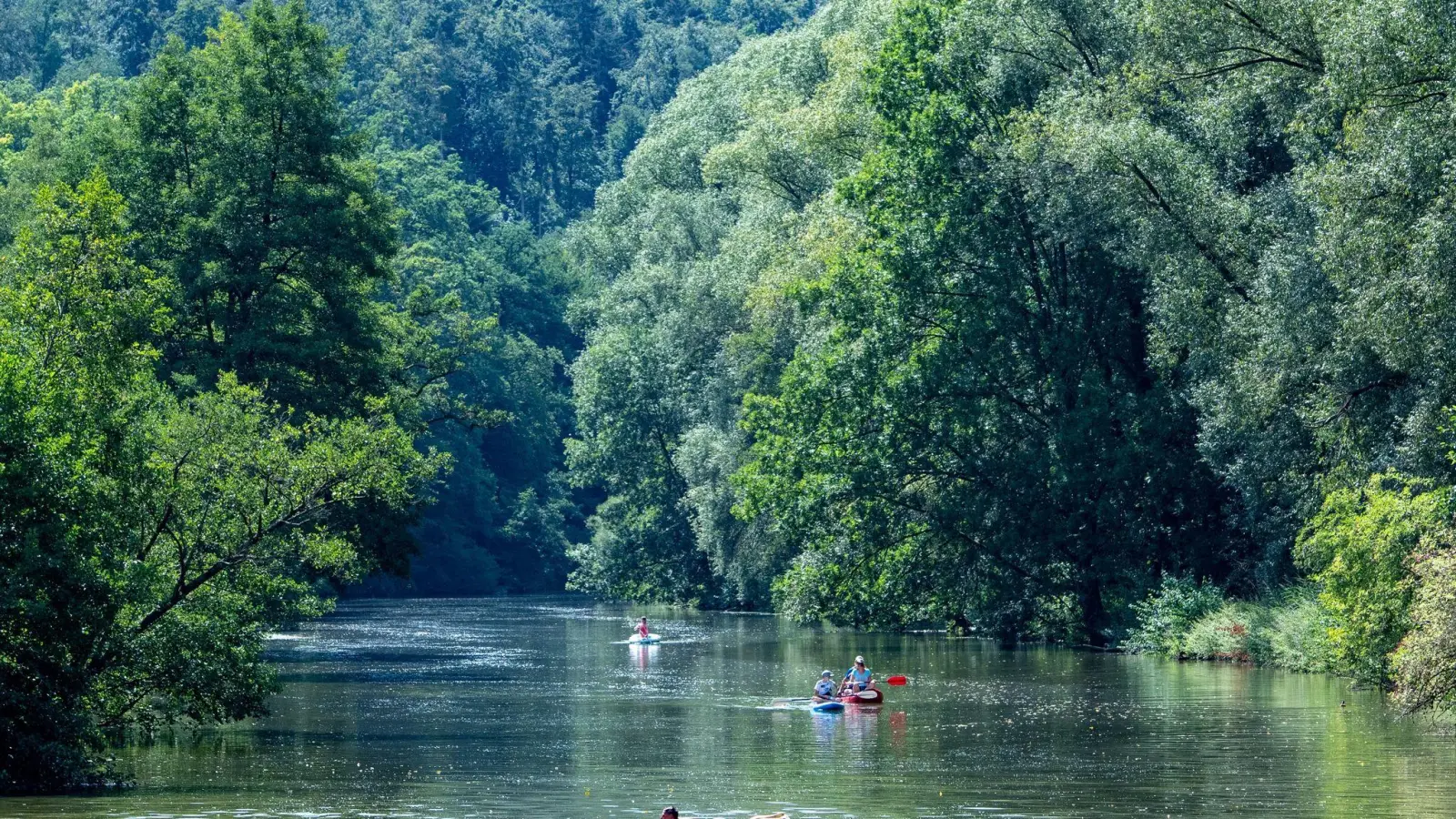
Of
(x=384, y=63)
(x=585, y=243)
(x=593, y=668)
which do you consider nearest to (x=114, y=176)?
(x=593, y=668)

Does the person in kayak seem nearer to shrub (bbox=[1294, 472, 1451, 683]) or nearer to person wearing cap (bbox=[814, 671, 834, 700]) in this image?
person wearing cap (bbox=[814, 671, 834, 700])

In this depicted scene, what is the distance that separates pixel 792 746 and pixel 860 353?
23.0 m

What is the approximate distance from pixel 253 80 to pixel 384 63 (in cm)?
9347

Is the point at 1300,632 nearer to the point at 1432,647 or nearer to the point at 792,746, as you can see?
the point at 1432,647

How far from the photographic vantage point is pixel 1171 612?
49.3 m

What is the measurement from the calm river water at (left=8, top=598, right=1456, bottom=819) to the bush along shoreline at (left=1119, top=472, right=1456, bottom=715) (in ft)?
2.85

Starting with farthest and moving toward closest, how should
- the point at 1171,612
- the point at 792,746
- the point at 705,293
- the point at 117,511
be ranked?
the point at 705,293 < the point at 1171,612 < the point at 792,746 < the point at 117,511

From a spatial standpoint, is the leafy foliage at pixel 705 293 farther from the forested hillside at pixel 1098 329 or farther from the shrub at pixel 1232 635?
the shrub at pixel 1232 635

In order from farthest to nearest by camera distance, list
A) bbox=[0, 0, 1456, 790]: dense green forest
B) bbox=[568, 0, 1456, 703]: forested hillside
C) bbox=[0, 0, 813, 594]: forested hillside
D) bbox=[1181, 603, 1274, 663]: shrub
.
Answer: bbox=[0, 0, 813, 594]: forested hillside → bbox=[1181, 603, 1274, 663]: shrub → bbox=[568, 0, 1456, 703]: forested hillside → bbox=[0, 0, 1456, 790]: dense green forest

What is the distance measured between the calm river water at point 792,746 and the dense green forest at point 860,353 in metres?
1.73

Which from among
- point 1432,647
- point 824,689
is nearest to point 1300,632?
point 824,689

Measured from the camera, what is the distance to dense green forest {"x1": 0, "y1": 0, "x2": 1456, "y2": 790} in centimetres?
3042

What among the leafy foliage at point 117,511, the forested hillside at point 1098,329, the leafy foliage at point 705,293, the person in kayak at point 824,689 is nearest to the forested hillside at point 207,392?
the leafy foliage at point 117,511

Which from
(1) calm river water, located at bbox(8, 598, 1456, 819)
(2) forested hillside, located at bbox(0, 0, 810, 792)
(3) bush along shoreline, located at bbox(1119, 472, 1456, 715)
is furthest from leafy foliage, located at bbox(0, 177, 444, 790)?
(3) bush along shoreline, located at bbox(1119, 472, 1456, 715)
